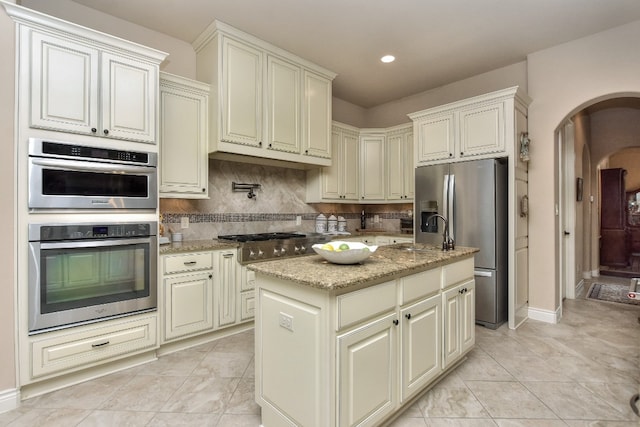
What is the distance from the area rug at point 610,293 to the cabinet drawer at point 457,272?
3264 millimetres

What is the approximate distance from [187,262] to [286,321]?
59.9 inches

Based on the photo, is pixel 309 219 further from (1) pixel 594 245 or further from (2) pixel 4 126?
(1) pixel 594 245

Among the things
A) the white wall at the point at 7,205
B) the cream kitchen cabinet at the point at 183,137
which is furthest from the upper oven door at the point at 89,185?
the cream kitchen cabinet at the point at 183,137

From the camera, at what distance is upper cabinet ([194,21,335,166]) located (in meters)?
3.04

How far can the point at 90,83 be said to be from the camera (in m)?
2.28

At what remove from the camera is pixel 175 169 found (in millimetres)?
2926

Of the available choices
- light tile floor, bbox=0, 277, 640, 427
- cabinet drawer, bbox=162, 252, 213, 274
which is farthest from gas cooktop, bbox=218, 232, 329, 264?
light tile floor, bbox=0, 277, 640, 427

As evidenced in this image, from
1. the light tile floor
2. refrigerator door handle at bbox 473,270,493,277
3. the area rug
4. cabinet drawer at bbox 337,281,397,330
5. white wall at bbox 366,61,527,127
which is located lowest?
the light tile floor

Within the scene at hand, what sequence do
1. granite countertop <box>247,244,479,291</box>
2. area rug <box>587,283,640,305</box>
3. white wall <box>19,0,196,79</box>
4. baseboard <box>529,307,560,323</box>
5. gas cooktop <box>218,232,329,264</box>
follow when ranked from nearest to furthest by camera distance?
granite countertop <box>247,244,479,291</box> < white wall <box>19,0,196,79</box> < gas cooktop <box>218,232,329,264</box> < baseboard <box>529,307,560,323</box> < area rug <box>587,283,640,305</box>

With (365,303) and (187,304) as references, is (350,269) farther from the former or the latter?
(187,304)

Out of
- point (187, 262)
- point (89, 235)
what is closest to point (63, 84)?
point (89, 235)

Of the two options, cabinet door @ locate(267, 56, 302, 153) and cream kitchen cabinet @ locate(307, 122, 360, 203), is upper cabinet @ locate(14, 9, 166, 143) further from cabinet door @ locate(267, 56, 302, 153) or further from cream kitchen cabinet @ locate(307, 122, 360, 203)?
cream kitchen cabinet @ locate(307, 122, 360, 203)

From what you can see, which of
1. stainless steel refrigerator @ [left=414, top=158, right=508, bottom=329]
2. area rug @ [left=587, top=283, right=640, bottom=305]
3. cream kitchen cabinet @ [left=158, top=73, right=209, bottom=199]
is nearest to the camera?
cream kitchen cabinet @ [left=158, top=73, right=209, bottom=199]

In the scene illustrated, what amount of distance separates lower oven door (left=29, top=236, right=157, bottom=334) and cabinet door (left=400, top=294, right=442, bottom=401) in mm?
1938
